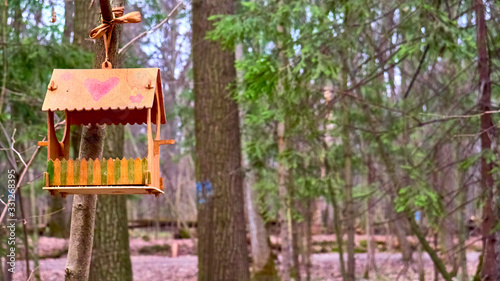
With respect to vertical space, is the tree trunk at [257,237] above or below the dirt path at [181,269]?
above

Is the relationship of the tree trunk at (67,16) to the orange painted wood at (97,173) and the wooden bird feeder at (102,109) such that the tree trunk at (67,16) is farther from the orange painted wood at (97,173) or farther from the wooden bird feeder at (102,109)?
the orange painted wood at (97,173)

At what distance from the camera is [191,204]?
25.4 m

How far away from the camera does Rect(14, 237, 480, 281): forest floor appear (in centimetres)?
1308

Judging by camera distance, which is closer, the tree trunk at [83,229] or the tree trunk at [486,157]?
Answer: the tree trunk at [83,229]

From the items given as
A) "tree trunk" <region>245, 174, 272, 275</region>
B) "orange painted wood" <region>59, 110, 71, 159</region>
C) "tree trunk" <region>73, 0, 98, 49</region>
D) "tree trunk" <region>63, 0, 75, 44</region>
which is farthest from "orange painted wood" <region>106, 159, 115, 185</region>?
"tree trunk" <region>245, 174, 272, 275</region>

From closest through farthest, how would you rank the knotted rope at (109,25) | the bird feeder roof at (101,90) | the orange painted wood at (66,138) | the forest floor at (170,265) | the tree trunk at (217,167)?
1. the knotted rope at (109,25)
2. the bird feeder roof at (101,90)
3. the orange painted wood at (66,138)
4. the tree trunk at (217,167)
5. the forest floor at (170,265)

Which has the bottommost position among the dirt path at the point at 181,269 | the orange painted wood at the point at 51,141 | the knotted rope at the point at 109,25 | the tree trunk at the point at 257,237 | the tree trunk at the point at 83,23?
the dirt path at the point at 181,269

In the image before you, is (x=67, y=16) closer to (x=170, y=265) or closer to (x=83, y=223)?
(x=83, y=223)

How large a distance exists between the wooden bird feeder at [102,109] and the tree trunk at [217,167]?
17.8 feet

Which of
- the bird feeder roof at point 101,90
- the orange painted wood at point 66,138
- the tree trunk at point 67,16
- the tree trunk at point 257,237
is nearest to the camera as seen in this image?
the bird feeder roof at point 101,90

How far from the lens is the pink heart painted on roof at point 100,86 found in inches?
100

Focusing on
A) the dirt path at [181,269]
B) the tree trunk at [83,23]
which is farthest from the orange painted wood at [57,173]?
the dirt path at [181,269]

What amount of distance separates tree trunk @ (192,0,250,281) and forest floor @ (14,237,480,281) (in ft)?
14.0

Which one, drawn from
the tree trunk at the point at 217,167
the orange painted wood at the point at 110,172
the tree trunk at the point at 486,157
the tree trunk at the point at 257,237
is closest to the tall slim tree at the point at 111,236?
the tree trunk at the point at 217,167
